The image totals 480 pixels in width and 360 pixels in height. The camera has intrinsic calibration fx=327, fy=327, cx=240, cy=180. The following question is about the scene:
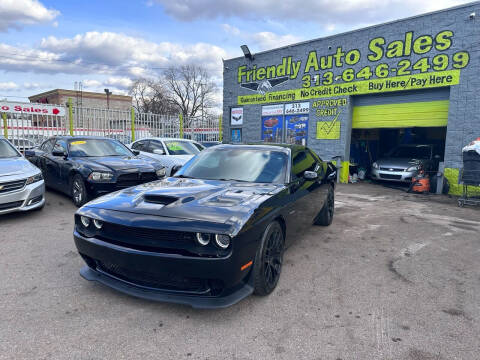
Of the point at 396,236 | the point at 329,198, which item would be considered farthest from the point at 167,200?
the point at 396,236

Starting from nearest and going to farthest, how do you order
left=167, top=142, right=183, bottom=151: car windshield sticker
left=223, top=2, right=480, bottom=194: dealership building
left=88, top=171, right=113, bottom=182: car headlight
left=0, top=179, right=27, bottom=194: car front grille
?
left=0, top=179, right=27, bottom=194: car front grille, left=88, top=171, right=113, bottom=182: car headlight, left=223, top=2, right=480, bottom=194: dealership building, left=167, top=142, right=183, bottom=151: car windshield sticker

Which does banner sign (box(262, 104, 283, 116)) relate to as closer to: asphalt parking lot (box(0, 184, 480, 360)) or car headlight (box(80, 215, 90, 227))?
asphalt parking lot (box(0, 184, 480, 360))

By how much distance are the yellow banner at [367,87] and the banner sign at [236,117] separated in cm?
58

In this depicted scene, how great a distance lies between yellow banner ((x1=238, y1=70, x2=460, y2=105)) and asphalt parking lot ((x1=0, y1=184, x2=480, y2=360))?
6.69m

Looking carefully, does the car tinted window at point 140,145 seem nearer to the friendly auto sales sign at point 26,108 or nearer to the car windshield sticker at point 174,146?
the car windshield sticker at point 174,146

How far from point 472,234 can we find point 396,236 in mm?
1324

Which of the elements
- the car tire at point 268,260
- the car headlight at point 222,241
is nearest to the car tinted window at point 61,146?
the car tire at point 268,260

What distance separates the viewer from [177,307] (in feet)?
9.27

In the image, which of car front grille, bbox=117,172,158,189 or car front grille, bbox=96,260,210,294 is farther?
car front grille, bbox=117,172,158,189

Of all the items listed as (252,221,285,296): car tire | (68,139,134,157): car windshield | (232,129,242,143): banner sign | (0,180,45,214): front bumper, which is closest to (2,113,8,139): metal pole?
(68,139,134,157): car windshield

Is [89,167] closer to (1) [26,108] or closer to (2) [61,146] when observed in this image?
(2) [61,146]

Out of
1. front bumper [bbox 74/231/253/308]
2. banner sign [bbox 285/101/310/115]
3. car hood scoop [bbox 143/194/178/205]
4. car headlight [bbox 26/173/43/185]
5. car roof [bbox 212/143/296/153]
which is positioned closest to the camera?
front bumper [bbox 74/231/253/308]

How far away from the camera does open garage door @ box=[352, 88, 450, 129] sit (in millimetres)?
9836

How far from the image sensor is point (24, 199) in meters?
5.38
